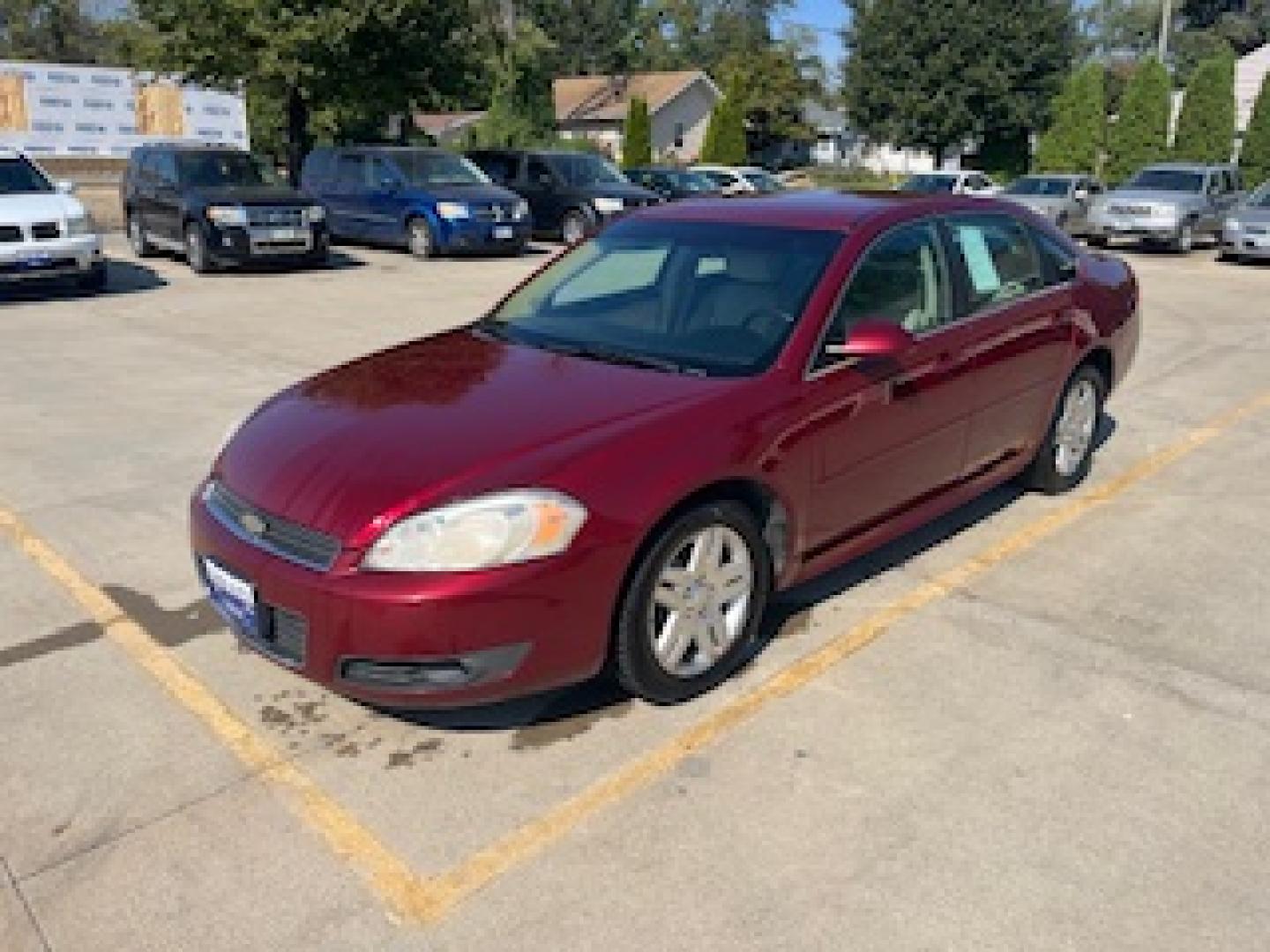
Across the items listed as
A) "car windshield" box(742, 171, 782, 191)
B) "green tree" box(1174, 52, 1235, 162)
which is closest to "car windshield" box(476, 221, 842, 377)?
"car windshield" box(742, 171, 782, 191)

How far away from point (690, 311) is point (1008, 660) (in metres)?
1.70

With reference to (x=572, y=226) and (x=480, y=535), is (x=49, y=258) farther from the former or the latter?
(x=480, y=535)

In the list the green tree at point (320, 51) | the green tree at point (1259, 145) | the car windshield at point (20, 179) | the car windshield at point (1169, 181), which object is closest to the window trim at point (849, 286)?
the car windshield at point (20, 179)

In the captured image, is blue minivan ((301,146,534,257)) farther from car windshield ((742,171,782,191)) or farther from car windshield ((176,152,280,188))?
car windshield ((742,171,782,191))

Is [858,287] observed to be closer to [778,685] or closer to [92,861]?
[778,685]

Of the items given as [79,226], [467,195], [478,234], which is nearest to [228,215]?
[79,226]

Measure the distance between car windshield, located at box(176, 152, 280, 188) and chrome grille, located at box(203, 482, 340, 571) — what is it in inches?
485

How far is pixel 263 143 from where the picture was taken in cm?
3972

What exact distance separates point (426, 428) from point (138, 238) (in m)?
14.4

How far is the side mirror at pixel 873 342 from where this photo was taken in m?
3.65

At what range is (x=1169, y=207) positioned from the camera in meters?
18.3

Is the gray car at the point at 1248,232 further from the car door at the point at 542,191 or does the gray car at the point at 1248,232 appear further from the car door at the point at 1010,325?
the car door at the point at 1010,325

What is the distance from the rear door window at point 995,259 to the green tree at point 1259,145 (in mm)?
29018

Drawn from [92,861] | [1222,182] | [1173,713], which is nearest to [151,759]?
[92,861]
